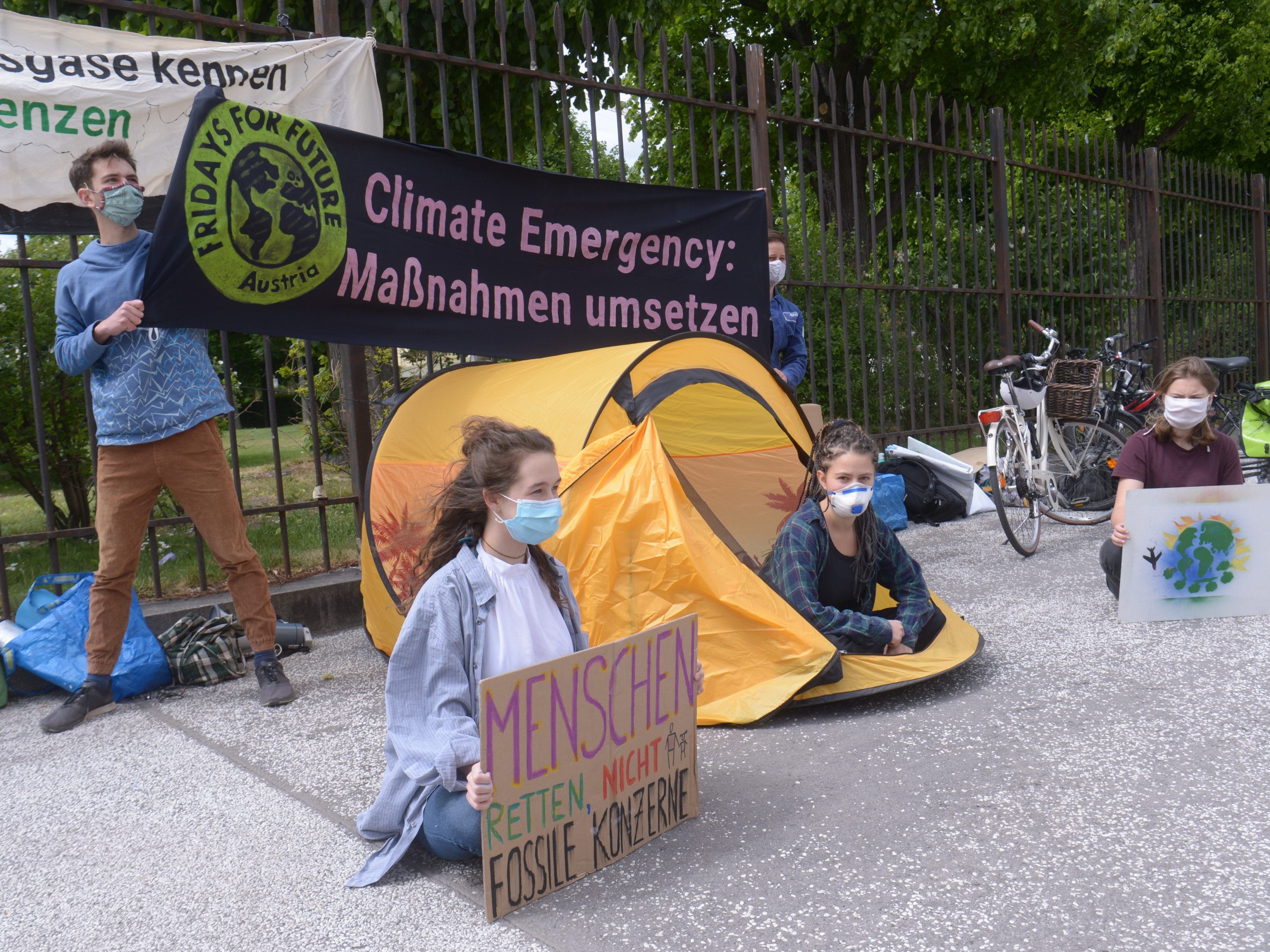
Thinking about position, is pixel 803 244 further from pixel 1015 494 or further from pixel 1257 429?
pixel 1257 429

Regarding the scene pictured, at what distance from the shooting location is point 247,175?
3.77 m

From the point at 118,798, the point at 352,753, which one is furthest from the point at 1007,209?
the point at 118,798

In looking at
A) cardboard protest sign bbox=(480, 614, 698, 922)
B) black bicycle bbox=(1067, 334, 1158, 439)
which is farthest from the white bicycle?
cardboard protest sign bbox=(480, 614, 698, 922)

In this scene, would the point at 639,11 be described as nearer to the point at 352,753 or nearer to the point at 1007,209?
the point at 1007,209

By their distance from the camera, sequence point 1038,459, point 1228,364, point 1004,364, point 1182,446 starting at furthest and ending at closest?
point 1228,364 → point 1004,364 → point 1038,459 → point 1182,446

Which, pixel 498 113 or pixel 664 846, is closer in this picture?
pixel 664 846

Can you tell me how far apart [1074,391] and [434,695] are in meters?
5.39

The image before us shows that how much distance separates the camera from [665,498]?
3.38 m

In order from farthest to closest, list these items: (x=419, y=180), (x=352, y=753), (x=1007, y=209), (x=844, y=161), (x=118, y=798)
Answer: (x=844, y=161) < (x=1007, y=209) < (x=419, y=180) < (x=352, y=753) < (x=118, y=798)

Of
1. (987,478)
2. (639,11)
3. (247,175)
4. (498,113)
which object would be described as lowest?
(987,478)

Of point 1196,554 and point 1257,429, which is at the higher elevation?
point 1257,429

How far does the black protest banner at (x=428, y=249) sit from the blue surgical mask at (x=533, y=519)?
6.29ft

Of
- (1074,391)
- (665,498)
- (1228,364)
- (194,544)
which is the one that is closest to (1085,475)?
(1074,391)

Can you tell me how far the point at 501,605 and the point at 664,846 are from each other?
0.72m
